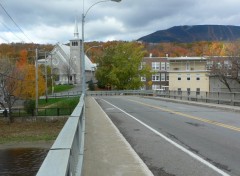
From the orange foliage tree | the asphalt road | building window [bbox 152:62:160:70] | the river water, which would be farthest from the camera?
building window [bbox 152:62:160:70]

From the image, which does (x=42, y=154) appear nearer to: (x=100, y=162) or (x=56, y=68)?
(x=100, y=162)

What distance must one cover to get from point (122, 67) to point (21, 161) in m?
64.1

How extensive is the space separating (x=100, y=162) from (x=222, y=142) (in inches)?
197

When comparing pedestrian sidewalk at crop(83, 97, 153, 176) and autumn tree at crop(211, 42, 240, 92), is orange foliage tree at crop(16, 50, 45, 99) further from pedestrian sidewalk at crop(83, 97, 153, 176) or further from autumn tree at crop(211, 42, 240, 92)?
pedestrian sidewalk at crop(83, 97, 153, 176)

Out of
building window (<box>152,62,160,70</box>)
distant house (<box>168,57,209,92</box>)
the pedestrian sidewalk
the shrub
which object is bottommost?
the shrub

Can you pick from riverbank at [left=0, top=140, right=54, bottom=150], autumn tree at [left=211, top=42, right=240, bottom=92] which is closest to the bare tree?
riverbank at [left=0, top=140, right=54, bottom=150]

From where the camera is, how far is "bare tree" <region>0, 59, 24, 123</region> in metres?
63.0

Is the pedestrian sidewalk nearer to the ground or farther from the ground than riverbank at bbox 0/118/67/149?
farther from the ground

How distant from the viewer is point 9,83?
65.4 m

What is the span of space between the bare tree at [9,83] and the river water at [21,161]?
19.5 meters

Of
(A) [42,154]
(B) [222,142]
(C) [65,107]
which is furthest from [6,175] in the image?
(C) [65,107]

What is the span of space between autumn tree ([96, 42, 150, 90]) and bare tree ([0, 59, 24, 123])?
31705 mm

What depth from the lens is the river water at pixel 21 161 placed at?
1241 inches

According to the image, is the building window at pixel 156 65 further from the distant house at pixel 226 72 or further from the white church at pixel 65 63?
the distant house at pixel 226 72
